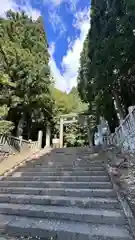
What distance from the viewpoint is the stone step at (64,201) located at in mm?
3740

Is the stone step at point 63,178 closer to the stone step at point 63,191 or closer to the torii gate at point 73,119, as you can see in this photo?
the stone step at point 63,191

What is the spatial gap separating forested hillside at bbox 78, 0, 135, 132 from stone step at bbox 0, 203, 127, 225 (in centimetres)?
506

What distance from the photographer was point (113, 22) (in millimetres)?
7188

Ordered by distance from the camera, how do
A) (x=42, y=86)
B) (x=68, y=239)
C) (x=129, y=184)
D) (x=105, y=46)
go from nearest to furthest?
1. (x=68, y=239)
2. (x=129, y=184)
3. (x=105, y=46)
4. (x=42, y=86)

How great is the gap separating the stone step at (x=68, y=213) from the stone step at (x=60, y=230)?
4.8 inches

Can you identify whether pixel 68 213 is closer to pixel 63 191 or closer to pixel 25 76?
pixel 63 191

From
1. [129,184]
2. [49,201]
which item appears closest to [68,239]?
[49,201]

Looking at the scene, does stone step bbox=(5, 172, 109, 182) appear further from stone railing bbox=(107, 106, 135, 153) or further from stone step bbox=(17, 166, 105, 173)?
stone railing bbox=(107, 106, 135, 153)

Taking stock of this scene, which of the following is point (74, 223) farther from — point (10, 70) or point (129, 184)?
point (10, 70)

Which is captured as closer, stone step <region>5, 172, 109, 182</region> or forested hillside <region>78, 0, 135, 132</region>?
stone step <region>5, 172, 109, 182</region>

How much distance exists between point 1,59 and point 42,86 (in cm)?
305

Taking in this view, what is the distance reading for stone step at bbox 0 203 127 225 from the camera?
323 centimetres

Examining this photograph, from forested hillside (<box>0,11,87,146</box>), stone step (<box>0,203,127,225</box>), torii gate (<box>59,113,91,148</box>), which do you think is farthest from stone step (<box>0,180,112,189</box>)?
torii gate (<box>59,113,91,148</box>)

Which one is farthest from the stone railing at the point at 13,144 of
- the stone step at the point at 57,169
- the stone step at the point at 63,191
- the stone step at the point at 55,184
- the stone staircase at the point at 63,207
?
the stone step at the point at 63,191
